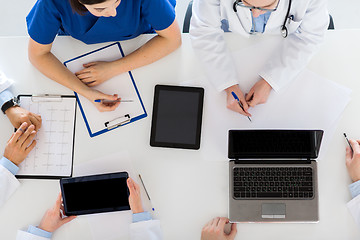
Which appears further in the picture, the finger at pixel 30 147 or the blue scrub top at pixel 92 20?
the finger at pixel 30 147

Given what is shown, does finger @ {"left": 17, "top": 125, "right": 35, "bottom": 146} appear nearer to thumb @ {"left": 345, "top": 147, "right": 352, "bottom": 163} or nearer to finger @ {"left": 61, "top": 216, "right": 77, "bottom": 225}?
finger @ {"left": 61, "top": 216, "right": 77, "bottom": 225}

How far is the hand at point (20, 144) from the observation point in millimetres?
1307

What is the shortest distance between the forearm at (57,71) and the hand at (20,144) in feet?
0.62

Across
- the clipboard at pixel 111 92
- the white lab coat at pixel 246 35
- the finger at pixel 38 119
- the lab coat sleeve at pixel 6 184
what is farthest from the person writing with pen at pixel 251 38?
the lab coat sleeve at pixel 6 184

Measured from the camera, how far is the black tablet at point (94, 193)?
4.15ft

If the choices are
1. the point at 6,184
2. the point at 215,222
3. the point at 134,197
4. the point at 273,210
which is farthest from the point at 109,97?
the point at 273,210

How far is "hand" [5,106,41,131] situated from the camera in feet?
4.35

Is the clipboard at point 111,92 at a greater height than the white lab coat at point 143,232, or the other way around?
the clipboard at point 111,92

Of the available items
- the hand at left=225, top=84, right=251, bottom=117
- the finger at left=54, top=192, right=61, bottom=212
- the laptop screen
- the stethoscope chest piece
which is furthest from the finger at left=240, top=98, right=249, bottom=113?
the finger at left=54, top=192, right=61, bottom=212

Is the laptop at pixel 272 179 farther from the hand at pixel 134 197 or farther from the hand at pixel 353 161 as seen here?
the hand at pixel 134 197

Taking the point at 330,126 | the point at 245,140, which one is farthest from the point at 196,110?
the point at 330,126

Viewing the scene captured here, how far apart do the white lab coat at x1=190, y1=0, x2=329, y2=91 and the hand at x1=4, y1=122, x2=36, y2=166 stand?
0.64m

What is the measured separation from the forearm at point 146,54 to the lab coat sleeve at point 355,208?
2.57 ft

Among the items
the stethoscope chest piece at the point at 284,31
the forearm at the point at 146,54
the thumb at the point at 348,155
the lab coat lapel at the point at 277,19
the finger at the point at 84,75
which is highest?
the lab coat lapel at the point at 277,19
